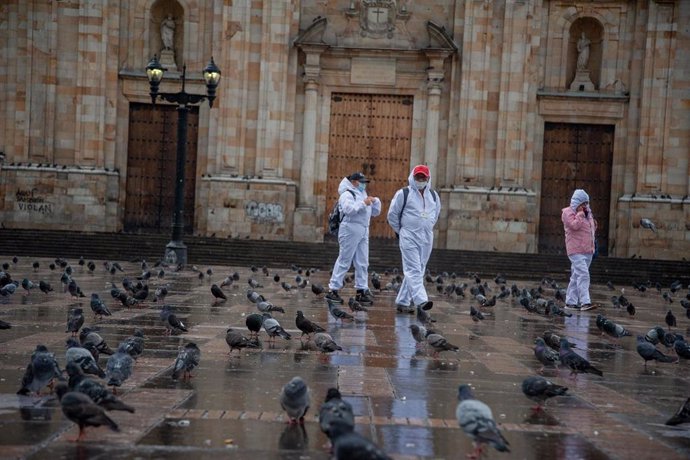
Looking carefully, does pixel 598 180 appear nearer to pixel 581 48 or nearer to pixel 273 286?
pixel 581 48

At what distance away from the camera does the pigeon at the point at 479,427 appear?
4.78m

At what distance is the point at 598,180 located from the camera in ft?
93.2

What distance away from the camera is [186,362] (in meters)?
6.98

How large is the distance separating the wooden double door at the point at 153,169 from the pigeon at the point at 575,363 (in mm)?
21411

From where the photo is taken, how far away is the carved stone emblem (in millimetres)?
27970

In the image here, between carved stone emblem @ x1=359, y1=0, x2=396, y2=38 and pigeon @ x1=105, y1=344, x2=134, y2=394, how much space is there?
22.2 meters

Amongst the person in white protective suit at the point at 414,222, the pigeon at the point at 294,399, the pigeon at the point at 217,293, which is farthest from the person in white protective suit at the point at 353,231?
the pigeon at the point at 294,399

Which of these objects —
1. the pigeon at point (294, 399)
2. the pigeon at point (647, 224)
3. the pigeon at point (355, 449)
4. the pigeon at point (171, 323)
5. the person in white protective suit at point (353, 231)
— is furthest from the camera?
the pigeon at point (647, 224)

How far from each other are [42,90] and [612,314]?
18.4m

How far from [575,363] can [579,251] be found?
7.92m

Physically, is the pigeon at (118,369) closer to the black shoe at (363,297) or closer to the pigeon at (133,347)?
the pigeon at (133,347)

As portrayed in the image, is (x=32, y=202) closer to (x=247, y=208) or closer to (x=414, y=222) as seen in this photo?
(x=247, y=208)

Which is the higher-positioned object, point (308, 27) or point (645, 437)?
point (308, 27)

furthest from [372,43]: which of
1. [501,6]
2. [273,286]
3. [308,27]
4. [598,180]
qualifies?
[273,286]
